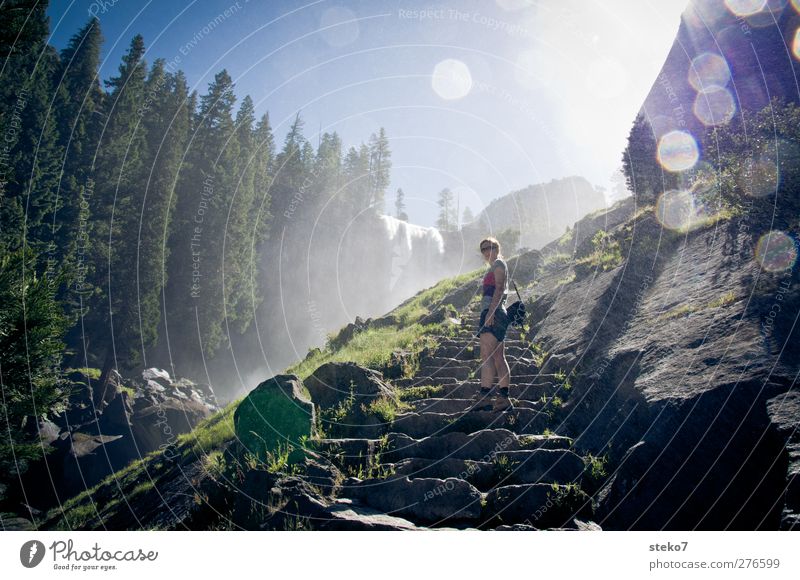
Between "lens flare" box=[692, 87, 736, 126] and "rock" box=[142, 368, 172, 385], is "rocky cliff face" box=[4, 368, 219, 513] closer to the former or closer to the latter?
"rock" box=[142, 368, 172, 385]

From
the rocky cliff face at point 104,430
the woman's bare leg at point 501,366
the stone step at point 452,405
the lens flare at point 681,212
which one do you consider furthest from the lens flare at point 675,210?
the rocky cliff face at point 104,430

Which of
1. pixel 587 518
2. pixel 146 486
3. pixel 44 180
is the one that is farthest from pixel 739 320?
pixel 44 180

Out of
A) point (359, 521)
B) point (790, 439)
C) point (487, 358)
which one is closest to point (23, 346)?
point (359, 521)

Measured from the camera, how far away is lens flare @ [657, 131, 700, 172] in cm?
2312

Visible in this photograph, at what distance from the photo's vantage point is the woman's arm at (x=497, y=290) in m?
8.52

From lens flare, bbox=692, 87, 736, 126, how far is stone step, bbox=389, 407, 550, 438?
70.8ft

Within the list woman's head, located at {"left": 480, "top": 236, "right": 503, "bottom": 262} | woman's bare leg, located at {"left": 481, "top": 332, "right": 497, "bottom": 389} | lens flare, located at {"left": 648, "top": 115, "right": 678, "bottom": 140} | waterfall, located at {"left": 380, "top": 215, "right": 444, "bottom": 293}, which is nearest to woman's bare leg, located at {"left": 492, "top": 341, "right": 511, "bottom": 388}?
woman's bare leg, located at {"left": 481, "top": 332, "right": 497, "bottom": 389}

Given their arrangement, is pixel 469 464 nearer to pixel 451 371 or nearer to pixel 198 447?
pixel 451 371

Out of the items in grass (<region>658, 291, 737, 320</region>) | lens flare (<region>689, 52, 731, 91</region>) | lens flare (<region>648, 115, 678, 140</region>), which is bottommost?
grass (<region>658, 291, 737, 320</region>)

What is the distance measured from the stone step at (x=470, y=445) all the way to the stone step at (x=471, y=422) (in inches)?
20.0
